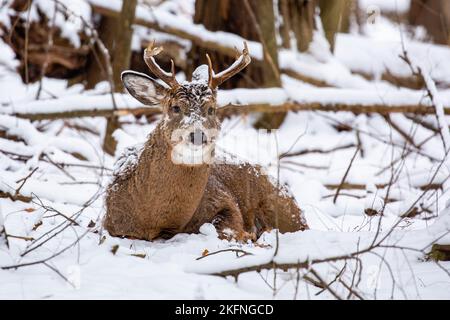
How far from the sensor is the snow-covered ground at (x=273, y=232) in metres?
3.88

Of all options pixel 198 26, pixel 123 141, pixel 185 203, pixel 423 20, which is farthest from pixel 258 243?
pixel 423 20

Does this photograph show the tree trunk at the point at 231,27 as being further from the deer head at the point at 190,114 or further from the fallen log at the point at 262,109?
the deer head at the point at 190,114

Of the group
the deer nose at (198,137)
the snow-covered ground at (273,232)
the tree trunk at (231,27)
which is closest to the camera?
the snow-covered ground at (273,232)

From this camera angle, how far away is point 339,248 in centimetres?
441

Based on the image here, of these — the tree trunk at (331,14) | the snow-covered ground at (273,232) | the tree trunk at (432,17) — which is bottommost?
the snow-covered ground at (273,232)

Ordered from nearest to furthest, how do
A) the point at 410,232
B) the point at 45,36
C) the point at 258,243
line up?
the point at 410,232 < the point at 258,243 < the point at 45,36

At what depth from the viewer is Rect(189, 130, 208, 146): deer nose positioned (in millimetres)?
5277

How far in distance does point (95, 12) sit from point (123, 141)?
3669mm

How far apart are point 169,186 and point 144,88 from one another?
79 centimetres

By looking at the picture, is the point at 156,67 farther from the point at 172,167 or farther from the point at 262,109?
the point at 262,109

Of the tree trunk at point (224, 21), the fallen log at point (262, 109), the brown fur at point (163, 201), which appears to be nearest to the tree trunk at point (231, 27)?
the tree trunk at point (224, 21)

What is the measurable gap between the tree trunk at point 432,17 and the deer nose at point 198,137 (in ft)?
28.5

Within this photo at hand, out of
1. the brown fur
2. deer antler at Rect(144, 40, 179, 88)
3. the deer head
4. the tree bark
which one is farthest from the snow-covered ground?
deer antler at Rect(144, 40, 179, 88)

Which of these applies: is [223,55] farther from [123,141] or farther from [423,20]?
[423,20]
